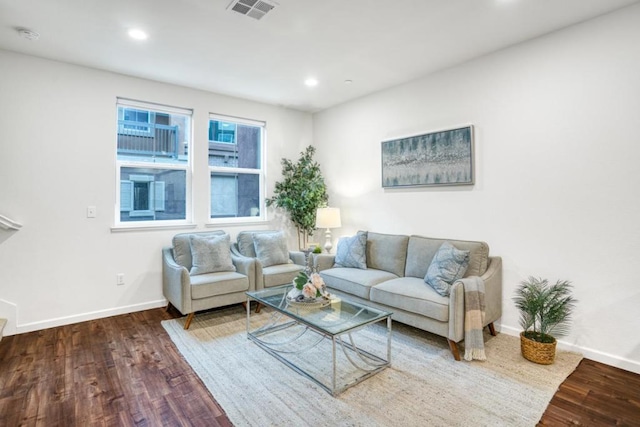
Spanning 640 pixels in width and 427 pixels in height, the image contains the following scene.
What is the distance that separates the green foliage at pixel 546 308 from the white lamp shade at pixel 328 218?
88.7 inches

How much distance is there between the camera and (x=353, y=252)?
12.9 feet

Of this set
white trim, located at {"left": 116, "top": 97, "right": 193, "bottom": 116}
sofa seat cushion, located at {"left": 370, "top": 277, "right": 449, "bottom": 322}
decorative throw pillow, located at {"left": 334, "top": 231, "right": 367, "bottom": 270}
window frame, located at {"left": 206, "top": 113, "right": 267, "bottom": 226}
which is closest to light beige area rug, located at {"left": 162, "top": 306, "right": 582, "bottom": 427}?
sofa seat cushion, located at {"left": 370, "top": 277, "right": 449, "bottom": 322}

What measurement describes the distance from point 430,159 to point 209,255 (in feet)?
8.75

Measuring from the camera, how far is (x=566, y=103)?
2.80 m

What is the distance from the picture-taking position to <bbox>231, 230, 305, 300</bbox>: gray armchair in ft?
12.6

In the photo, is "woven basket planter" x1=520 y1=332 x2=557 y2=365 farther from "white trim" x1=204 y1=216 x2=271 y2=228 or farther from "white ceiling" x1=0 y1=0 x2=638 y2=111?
"white trim" x1=204 y1=216 x2=271 y2=228

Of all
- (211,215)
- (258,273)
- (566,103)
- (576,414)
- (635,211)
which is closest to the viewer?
(576,414)

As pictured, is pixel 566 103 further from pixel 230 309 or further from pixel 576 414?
pixel 230 309

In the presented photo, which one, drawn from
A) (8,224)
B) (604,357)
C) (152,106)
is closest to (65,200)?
(8,224)

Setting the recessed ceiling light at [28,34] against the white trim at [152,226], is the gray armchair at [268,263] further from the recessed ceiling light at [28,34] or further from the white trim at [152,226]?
the recessed ceiling light at [28,34]

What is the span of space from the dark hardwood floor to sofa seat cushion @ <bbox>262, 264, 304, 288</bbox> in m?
1.18

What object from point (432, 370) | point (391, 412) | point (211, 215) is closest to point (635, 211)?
point (432, 370)

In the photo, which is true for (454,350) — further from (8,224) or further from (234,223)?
(8,224)

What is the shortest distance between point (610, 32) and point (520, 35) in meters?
0.61
